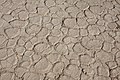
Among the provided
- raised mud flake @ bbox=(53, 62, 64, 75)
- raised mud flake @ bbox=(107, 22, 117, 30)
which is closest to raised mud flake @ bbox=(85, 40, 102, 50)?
raised mud flake @ bbox=(107, 22, 117, 30)

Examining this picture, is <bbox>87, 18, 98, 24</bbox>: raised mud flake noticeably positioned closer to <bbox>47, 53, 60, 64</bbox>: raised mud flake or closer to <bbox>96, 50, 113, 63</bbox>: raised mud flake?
<bbox>96, 50, 113, 63</bbox>: raised mud flake

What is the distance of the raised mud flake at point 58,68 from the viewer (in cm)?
232

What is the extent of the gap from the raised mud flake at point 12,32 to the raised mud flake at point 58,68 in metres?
0.75

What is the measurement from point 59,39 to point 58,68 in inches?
18.2

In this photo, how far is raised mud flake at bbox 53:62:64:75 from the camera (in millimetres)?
2316

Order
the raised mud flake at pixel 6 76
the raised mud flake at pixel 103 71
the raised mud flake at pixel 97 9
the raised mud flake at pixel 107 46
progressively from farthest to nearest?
the raised mud flake at pixel 97 9 → the raised mud flake at pixel 107 46 → the raised mud flake at pixel 103 71 → the raised mud flake at pixel 6 76

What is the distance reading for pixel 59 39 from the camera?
263cm

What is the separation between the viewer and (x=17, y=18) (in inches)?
112

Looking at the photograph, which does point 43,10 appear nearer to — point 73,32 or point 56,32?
point 56,32

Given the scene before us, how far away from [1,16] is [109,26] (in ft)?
5.40

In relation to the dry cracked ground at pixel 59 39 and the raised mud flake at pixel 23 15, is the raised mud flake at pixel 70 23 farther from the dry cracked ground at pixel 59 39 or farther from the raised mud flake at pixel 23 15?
the raised mud flake at pixel 23 15

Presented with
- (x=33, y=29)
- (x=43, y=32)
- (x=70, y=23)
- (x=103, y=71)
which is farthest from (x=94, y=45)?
(x=33, y=29)

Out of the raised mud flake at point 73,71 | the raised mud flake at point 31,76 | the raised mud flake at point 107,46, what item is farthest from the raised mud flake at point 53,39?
the raised mud flake at point 107,46

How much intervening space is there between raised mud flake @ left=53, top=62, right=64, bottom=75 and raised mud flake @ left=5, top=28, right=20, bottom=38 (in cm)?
75
